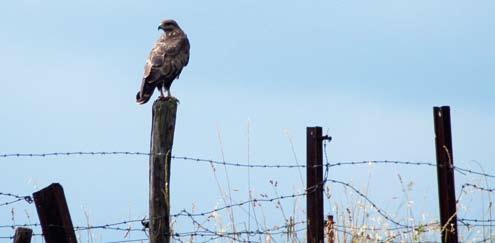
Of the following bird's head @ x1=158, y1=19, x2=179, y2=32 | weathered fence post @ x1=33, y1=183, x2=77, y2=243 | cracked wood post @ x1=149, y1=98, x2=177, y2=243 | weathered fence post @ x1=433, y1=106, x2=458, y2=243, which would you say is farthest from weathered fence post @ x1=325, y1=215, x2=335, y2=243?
bird's head @ x1=158, y1=19, x2=179, y2=32

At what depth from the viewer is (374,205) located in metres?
7.07

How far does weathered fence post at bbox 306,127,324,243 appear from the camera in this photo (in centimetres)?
596

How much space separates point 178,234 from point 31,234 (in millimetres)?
954

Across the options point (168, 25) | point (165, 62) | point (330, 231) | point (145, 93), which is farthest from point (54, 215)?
point (168, 25)

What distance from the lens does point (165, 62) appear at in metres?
9.82

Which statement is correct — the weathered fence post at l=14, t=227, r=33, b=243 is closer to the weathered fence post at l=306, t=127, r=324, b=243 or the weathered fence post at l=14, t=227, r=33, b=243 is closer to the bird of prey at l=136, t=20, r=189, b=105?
the weathered fence post at l=306, t=127, r=324, b=243

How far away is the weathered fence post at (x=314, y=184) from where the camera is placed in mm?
5957

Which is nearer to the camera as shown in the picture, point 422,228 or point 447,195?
point 447,195

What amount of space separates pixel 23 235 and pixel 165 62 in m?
4.57

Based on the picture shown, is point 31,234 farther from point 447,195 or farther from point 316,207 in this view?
point 447,195

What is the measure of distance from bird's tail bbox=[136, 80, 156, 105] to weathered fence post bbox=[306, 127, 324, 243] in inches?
133

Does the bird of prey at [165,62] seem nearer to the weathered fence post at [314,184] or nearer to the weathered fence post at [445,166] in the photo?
the weathered fence post at [314,184]

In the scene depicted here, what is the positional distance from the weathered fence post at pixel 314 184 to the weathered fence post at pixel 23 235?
181 centimetres

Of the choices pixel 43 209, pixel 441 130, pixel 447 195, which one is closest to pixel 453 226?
pixel 447 195
